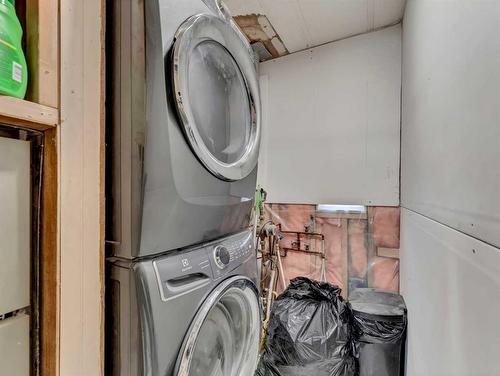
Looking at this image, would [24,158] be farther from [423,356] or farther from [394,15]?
[394,15]

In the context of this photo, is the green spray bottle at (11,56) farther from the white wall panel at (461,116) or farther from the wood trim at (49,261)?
the white wall panel at (461,116)

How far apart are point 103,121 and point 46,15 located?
246 millimetres

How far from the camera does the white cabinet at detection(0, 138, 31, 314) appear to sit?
543 mm

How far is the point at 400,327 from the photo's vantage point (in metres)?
1.58

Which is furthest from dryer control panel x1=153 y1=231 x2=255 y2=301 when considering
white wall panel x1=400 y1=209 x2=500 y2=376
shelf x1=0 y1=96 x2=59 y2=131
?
white wall panel x1=400 y1=209 x2=500 y2=376

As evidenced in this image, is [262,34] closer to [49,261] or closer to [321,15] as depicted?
[321,15]

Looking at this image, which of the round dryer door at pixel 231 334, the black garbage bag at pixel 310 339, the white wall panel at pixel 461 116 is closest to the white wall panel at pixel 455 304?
the white wall panel at pixel 461 116

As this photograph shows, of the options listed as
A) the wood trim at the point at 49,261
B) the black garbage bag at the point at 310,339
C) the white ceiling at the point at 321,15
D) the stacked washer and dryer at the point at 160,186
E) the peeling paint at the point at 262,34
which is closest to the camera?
the wood trim at the point at 49,261

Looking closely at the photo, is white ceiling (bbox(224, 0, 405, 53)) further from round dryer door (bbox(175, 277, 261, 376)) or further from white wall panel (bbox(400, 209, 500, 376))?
round dryer door (bbox(175, 277, 261, 376))

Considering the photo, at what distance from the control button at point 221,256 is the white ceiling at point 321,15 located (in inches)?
66.8

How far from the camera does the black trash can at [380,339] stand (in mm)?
1564

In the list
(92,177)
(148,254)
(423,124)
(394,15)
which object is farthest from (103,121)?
(394,15)

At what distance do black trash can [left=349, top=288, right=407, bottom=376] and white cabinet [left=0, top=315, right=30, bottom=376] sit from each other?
1.60 meters

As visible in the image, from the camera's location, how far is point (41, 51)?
573 mm
